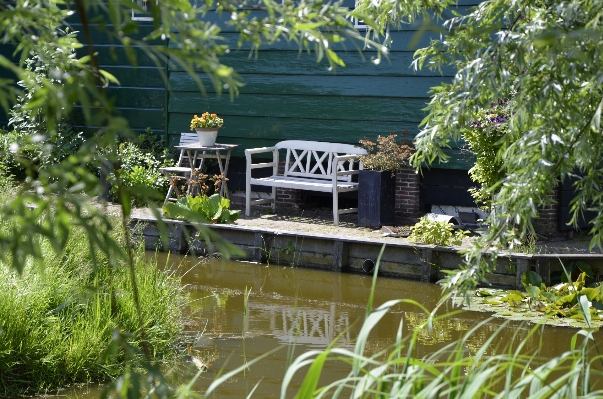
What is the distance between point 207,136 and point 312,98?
141 cm

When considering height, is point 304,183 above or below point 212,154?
below

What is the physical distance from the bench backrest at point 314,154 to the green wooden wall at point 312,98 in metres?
0.24

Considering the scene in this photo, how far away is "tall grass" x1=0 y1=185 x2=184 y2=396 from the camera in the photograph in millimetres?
4562

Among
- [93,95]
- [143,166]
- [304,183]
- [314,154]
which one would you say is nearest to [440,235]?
[304,183]

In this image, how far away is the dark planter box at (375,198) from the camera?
9.41 m

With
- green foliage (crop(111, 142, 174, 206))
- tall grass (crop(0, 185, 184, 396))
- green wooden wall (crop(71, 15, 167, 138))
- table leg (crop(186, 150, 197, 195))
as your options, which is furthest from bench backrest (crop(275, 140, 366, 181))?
tall grass (crop(0, 185, 184, 396))

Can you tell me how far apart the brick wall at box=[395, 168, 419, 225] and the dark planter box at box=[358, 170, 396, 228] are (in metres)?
0.38

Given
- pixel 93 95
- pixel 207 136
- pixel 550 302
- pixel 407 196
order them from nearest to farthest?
pixel 93 95, pixel 550 302, pixel 407 196, pixel 207 136

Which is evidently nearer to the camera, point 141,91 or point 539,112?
point 539,112

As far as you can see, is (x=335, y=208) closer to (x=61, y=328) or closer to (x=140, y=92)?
(x=140, y=92)

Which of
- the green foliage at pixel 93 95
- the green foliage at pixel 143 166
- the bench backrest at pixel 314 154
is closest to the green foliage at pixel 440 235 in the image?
the bench backrest at pixel 314 154

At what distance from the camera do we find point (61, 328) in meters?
4.85

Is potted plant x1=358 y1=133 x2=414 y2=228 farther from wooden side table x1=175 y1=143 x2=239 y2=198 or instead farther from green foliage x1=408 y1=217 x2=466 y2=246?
wooden side table x1=175 y1=143 x2=239 y2=198

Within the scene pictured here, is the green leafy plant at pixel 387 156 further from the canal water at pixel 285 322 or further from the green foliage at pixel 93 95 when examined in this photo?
the green foliage at pixel 93 95
